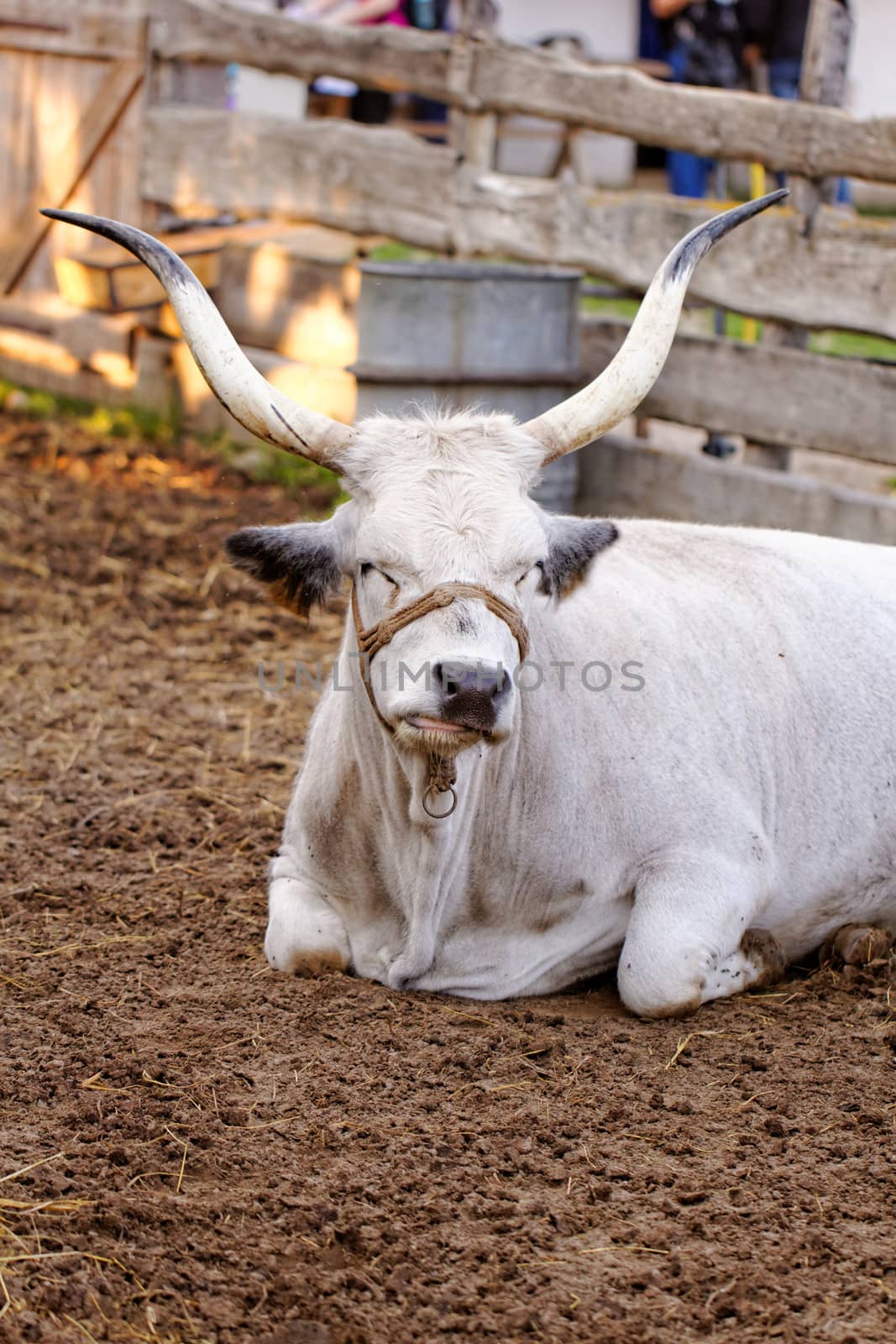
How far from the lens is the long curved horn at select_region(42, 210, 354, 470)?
3521 mm

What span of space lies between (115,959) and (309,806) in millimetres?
618

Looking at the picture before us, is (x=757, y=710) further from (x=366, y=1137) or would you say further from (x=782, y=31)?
(x=782, y=31)

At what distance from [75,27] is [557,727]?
7925 millimetres

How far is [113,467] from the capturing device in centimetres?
884

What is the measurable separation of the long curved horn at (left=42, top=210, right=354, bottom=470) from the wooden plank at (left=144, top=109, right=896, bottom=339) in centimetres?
359

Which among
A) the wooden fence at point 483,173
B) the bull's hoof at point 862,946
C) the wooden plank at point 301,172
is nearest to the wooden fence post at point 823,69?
the wooden fence at point 483,173

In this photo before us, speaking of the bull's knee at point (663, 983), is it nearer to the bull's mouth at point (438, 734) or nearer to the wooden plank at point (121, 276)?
the bull's mouth at point (438, 734)

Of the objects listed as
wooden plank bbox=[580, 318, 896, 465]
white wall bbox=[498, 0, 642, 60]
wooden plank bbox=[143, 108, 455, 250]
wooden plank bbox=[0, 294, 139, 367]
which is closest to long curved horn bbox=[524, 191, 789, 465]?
wooden plank bbox=[580, 318, 896, 465]

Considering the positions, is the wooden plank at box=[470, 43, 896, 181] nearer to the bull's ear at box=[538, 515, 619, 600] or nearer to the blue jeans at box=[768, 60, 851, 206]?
the bull's ear at box=[538, 515, 619, 600]

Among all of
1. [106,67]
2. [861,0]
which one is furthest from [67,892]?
[861,0]

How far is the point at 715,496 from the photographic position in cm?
720

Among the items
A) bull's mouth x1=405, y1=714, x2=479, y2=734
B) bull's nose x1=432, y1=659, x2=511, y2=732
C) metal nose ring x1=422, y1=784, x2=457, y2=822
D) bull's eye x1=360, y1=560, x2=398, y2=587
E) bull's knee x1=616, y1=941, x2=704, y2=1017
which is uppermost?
bull's eye x1=360, y1=560, x2=398, y2=587

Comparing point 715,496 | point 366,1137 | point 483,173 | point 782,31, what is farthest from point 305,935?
point 782,31

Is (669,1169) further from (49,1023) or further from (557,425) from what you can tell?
(557,425)
